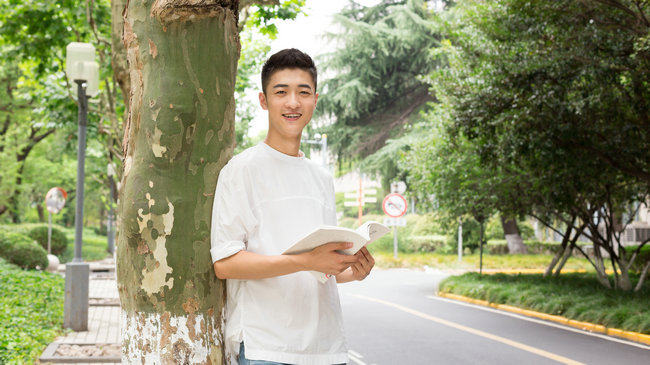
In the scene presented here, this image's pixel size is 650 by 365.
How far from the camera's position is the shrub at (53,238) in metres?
29.1

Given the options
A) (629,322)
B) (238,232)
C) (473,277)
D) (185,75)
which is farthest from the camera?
(473,277)

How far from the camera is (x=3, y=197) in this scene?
31109 millimetres

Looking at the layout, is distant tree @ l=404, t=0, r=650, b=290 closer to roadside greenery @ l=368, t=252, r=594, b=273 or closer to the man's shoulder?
the man's shoulder

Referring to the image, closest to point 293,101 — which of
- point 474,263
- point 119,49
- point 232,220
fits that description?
point 232,220

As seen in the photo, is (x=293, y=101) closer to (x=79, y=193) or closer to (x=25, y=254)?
(x=79, y=193)

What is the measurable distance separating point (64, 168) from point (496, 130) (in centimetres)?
2972

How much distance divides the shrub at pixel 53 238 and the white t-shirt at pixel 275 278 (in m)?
28.5

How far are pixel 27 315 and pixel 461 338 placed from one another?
274 inches

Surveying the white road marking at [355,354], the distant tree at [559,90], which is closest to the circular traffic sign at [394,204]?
the distant tree at [559,90]

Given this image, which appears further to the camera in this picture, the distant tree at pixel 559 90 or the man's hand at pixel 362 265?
the distant tree at pixel 559 90

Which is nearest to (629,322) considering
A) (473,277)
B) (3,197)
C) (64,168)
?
(473,277)

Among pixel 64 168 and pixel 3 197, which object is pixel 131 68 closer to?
pixel 3 197

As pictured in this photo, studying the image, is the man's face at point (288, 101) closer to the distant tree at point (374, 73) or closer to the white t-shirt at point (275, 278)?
the white t-shirt at point (275, 278)

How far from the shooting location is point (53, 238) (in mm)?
29906
